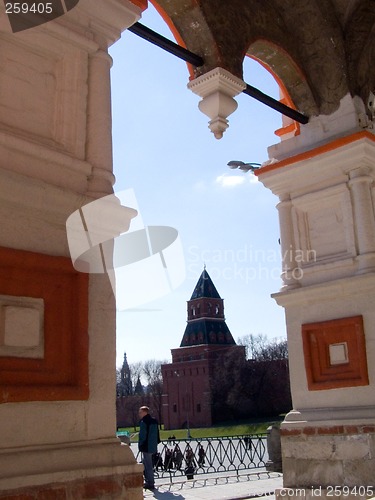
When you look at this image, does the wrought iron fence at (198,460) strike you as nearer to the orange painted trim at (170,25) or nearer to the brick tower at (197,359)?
the orange painted trim at (170,25)

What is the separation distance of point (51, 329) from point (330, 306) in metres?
2.92

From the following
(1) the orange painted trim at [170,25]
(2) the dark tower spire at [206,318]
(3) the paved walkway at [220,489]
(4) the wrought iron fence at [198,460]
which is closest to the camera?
(1) the orange painted trim at [170,25]

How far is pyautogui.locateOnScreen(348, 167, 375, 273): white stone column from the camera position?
184 inches

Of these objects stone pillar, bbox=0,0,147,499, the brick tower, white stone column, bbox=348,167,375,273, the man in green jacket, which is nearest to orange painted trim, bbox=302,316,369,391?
white stone column, bbox=348,167,375,273

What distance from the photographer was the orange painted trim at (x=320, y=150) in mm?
4895

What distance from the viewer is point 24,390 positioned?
2.32m

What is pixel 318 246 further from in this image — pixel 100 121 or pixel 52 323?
pixel 52 323

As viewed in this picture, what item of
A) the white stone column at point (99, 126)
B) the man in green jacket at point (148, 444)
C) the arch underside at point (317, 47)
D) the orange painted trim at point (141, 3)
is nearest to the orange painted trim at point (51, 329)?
the white stone column at point (99, 126)

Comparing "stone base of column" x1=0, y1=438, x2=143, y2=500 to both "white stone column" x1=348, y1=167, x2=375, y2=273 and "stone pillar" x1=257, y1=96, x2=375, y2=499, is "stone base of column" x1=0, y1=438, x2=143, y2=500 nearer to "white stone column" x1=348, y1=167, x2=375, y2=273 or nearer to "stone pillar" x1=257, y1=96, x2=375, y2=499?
"stone pillar" x1=257, y1=96, x2=375, y2=499

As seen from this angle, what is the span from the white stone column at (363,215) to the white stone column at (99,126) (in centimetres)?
255

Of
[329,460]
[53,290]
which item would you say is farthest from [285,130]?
[53,290]

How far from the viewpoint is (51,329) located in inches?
99.0

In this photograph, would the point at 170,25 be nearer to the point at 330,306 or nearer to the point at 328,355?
the point at 330,306

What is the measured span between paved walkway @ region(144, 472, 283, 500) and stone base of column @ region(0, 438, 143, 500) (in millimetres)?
3916
